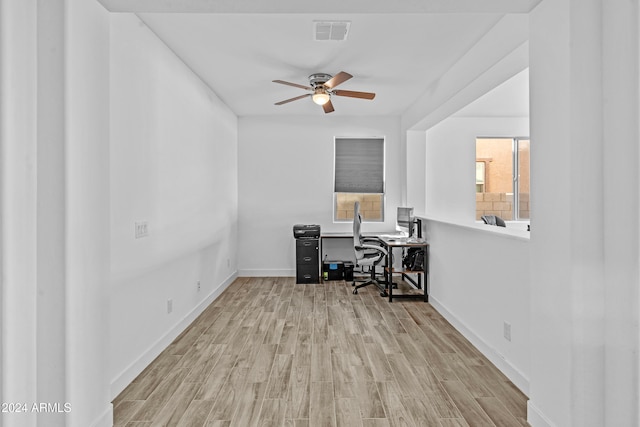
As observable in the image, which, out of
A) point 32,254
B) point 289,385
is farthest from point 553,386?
point 32,254

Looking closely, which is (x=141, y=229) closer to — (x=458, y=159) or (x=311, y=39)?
(x=311, y=39)

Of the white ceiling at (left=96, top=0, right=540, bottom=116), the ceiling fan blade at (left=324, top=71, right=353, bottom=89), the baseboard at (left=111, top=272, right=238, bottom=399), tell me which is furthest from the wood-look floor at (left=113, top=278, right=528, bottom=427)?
the ceiling fan blade at (left=324, top=71, right=353, bottom=89)

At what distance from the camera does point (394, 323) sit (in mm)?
3838

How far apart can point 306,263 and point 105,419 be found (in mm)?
3801

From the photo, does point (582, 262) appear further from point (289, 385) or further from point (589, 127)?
point (289, 385)

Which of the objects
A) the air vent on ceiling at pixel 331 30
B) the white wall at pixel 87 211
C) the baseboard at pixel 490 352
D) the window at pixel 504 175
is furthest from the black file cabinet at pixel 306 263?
the white wall at pixel 87 211

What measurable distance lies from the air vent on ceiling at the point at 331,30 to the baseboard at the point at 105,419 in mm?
2889

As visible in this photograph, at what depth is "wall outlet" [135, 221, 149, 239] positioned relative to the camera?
272 cm

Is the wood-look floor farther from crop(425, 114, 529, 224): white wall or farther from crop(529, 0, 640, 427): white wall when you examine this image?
crop(425, 114, 529, 224): white wall

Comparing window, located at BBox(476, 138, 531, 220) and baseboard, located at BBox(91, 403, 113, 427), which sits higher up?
window, located at BBox(476, 138, 531, 220)

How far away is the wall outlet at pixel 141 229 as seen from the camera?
8.94 ft

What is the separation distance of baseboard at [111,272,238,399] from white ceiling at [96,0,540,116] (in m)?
2.25

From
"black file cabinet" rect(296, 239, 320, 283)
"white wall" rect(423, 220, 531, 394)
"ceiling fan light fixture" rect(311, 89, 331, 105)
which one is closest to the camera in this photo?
"white wall" rect(423, 220, 531, 394)

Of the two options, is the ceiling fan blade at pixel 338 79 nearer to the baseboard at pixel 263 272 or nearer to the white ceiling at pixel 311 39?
the white ceiling at pixel 311 39
